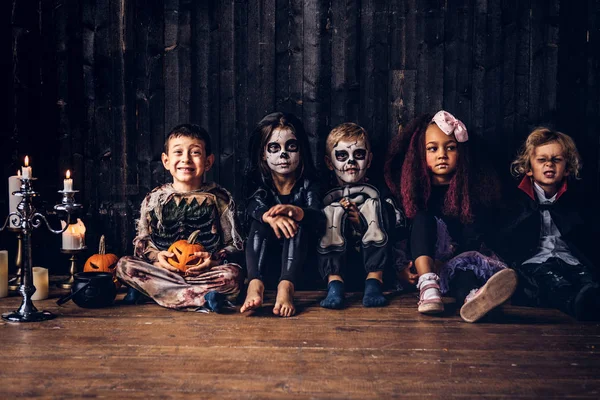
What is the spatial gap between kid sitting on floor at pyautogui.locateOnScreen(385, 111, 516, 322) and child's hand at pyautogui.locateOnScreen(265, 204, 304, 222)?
70 cm

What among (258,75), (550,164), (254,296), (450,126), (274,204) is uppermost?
(258,75)

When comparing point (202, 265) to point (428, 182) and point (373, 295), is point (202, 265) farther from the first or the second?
point (428, 182)

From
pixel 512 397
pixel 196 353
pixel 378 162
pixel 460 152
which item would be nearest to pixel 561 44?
pixel 460 152

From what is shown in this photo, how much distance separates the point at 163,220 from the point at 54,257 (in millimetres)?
1197

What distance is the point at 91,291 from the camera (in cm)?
348

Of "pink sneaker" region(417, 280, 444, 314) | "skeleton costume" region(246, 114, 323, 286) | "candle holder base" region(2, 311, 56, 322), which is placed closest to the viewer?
"candle holder base" region(2, 311, 56, 322)

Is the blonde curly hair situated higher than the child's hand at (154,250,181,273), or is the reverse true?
the blonde curly hair

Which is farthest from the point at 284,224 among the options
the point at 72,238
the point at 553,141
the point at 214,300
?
the point at 553,141

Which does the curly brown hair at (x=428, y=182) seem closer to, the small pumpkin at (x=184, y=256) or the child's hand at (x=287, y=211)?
the child's hand at (x=287, y=211)

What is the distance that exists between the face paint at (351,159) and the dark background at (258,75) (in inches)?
11.8

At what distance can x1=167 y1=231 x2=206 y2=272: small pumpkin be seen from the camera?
361 cm

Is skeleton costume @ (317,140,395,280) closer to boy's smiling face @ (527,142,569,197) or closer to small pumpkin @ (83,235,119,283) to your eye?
boy's smiling face @ (527,142,569,197)

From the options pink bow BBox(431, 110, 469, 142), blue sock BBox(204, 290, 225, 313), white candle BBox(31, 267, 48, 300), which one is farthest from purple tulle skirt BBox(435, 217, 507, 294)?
white candle BBox(31, 267, 48, 300)

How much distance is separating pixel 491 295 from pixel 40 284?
2590 millimetres
